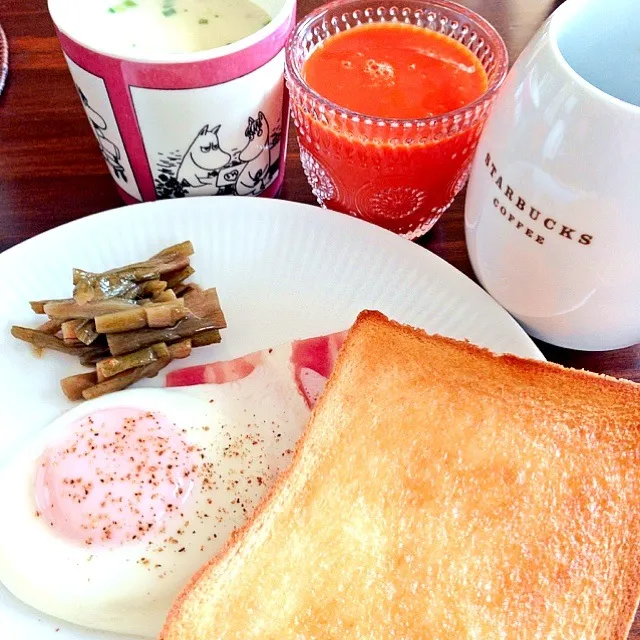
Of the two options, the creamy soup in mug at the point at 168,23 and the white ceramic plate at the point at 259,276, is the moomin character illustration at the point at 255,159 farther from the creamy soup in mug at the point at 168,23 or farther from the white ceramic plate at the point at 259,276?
the creamy soup in mug at the point at 168,23

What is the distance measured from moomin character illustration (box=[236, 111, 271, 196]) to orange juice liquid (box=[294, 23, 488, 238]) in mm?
95

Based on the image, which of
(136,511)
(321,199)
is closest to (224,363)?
(136,511)

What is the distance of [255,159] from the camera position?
1.79 meters

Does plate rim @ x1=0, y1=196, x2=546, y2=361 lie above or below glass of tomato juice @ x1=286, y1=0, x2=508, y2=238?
below

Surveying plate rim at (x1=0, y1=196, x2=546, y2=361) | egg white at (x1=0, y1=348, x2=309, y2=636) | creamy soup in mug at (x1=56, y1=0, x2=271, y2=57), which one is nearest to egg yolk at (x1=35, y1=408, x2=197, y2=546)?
egg white at (x1=0, y1=348, x2=309, y2=636)

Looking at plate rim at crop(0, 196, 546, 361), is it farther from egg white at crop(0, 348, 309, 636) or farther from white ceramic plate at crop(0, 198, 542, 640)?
egg white at crop(0, 348, 309, 636)

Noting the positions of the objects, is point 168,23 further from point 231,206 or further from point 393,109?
point 393,109

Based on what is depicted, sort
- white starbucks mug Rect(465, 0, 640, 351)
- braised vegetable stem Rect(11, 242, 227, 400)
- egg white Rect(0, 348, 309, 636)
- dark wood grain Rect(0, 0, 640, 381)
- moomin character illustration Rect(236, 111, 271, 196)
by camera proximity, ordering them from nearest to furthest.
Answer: white starbucks mug Rect(465, 0, 640, 351) → egg white Rect(0, 348, 309, 636) → braised vegetable stem Rect(11, 242, 227, 400) → moomin character illustration Rect(236, 111, 271, 196) → dark wood grain Rect(0, 0, 640, 381)

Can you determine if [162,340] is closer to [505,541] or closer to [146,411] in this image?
[146,411]

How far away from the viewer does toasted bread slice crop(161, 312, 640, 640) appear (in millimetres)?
1236

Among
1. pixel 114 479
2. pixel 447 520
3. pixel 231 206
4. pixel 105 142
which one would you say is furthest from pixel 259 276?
pixel 447 520

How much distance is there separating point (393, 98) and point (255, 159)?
383 mm

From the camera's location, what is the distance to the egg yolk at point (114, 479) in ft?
4.53

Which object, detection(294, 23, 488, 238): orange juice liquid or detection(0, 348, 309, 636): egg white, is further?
detection(294, 23, 488, 238): orange juice liquid
